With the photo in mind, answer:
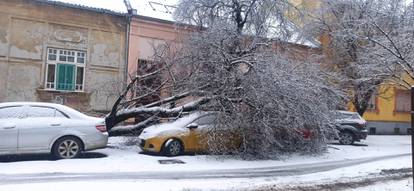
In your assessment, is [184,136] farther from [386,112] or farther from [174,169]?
[386,112]

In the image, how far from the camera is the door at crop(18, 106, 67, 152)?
466 inches

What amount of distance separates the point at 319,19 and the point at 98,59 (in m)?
11.5

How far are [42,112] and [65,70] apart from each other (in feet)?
27.9

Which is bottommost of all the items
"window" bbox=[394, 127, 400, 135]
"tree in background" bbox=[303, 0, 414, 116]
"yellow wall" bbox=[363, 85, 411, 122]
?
"window" bbox=[394, 127, 400, 135]

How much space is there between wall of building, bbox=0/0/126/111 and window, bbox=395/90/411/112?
19.8 metres

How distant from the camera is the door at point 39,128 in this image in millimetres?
11844

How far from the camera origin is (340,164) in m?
14.3

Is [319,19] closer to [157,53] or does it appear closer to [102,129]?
[157,53]

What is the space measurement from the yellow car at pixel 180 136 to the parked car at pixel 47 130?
1.63 meters

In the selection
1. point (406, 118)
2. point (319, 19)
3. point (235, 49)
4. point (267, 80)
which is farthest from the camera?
point (406, 118)

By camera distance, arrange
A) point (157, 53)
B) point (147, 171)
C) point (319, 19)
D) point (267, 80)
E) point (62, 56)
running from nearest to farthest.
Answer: point (147, 171), point (267, 80), point (157, 53), point (62, 56), point (319, 19)

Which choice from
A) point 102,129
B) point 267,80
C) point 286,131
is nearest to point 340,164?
point 286,131

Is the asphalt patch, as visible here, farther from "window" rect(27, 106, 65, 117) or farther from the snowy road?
"window" rect(27, 106, 65, 117)

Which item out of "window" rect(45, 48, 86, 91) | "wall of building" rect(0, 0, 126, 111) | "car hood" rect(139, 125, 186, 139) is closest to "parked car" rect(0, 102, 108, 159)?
"car hood" rect(139, 125, 186, 139)
